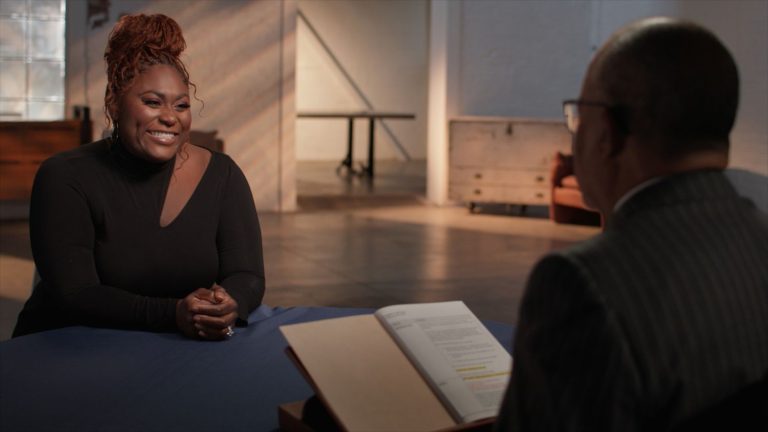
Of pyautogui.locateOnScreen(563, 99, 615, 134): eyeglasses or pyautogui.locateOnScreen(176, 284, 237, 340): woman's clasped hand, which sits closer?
pyautogui.locateOnScreen(563, 99, 615, 134): eyeglasses

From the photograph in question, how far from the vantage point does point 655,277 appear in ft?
4.02

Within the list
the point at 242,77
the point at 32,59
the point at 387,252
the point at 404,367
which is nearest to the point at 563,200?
the point at 387,252

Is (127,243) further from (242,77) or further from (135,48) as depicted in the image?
(242,77)

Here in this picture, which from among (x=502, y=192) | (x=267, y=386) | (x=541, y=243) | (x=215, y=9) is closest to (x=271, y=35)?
(x=215, y=9)

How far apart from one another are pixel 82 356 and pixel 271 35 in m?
8.52

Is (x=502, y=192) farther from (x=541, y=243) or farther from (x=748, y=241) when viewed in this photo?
(x=748, y=241)

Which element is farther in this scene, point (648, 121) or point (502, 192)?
point (502, 192)

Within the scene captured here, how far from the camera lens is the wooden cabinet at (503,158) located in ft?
34.9

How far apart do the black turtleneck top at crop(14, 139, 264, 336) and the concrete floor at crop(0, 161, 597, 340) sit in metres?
3.01

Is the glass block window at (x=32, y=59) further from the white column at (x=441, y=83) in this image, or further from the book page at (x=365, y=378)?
the book page at (x=365, y=378)

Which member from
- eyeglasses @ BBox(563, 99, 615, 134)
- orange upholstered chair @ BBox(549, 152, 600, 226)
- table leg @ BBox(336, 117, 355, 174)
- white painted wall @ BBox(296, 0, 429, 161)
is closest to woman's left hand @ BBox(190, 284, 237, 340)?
eyeglasses @ BBox(563, 99, 615, 134)

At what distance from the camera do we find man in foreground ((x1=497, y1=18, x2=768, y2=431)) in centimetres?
118

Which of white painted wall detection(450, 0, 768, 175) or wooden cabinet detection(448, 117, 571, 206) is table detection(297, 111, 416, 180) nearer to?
white painted wall detection(450, 0, 768, 175)

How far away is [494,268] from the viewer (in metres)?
7.83
